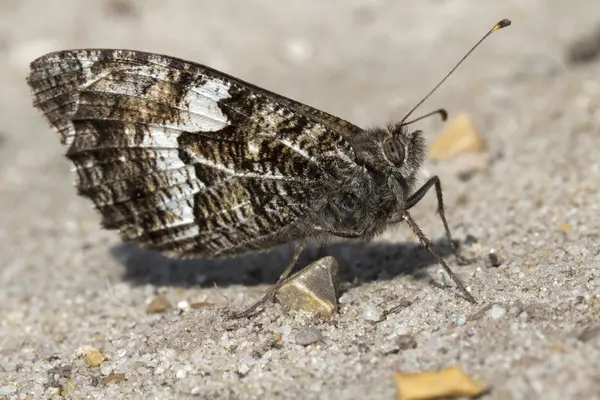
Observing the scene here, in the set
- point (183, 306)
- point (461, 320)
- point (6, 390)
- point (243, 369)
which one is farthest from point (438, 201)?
point (6, 390)

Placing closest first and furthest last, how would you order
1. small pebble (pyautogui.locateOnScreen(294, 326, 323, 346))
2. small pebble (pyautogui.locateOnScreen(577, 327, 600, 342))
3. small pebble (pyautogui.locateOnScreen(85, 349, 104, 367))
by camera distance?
small pebble (pyautogui.locateOnScreen(577, 327, 600, 342)), small pebble (pyautogui.locateOnScreen(294, 326, 323, 346)), small pebble (pyautogui.locateOnScreen(85, 349, 104, 367))

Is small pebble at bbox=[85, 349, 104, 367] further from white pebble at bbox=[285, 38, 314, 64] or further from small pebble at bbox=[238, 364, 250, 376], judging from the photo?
white pebble at bbox=[285, 38, 314, 64]

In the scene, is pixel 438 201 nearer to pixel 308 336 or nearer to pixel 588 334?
pixel 308 336

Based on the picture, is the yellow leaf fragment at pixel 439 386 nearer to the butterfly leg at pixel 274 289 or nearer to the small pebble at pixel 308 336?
the small pebble at pixel 308 336

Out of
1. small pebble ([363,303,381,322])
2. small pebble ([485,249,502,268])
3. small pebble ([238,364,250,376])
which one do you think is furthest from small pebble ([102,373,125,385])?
small pebble ([485,249,502,268])

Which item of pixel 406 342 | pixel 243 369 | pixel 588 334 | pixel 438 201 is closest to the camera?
pixel 588 334

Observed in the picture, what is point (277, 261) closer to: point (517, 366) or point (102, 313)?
point (102, 313)
